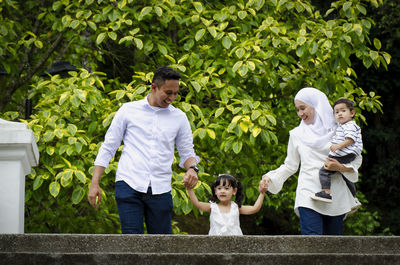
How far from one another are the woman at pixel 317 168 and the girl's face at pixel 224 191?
2.53 ft

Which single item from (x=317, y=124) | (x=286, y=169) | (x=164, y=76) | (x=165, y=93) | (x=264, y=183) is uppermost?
(x=164, y=76)

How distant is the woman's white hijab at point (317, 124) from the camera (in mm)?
5566

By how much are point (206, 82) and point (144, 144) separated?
10.2 feet

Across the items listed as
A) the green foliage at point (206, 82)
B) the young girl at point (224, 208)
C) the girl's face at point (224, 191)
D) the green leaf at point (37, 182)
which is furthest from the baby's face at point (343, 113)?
the green leaf at point (37, 182)

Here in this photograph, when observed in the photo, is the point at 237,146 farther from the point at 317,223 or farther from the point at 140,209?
the point at 140,209

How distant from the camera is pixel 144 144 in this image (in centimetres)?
493

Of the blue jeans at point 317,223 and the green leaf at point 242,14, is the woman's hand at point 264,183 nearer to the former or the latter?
the blue jeans at point 317,223

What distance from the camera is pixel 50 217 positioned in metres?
9.22

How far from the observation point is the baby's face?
5594 millimetres

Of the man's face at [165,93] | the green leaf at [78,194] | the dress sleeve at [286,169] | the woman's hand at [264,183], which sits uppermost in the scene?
the man's face at [165,93]

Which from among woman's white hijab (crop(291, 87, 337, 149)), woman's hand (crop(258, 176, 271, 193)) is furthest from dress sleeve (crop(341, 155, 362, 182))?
woman's hand (crop(258, 176, 271, 193))

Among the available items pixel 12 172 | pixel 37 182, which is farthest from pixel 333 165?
pixel 37 182

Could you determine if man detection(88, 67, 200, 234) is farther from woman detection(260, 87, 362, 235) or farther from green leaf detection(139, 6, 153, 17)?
green leaf detection(139, 6, 153, 17)

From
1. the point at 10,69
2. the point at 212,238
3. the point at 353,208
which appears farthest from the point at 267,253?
the point at 10,69
